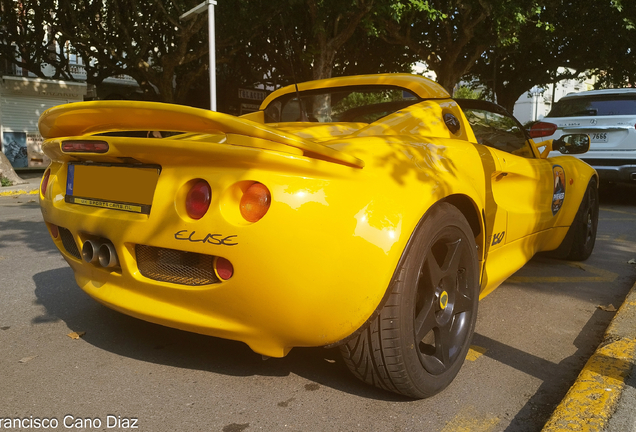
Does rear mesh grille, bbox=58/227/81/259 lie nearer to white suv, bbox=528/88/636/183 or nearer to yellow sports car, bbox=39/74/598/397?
yellow sports car, bbox=39/74/598/397

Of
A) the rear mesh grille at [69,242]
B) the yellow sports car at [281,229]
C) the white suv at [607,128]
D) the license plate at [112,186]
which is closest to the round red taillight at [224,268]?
the yellow sports car at [281,229]

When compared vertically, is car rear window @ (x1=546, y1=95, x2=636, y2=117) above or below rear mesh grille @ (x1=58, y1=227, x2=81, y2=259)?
above

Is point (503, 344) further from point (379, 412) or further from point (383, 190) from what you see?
point (383, 190)

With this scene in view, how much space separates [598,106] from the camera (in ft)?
27.8

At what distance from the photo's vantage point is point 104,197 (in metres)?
2.36

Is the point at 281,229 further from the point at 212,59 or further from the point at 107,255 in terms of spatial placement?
the point at 212,59

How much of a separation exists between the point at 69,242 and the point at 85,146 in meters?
0.50

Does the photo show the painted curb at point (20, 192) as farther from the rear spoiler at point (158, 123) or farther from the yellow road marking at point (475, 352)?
the yellow road marking at point (475, 352)

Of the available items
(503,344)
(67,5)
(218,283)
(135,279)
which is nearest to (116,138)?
(135,279)

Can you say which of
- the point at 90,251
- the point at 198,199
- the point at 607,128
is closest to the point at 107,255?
the point at 90,251

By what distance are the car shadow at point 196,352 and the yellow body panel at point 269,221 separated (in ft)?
1.28

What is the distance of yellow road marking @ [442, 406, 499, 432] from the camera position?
210cm

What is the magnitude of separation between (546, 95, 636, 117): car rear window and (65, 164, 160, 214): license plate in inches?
310

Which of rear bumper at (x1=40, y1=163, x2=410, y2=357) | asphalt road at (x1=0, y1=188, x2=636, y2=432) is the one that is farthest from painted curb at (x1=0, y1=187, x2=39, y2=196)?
rear bumper at (x1=40, y1=163, x2=410, y2=357)
